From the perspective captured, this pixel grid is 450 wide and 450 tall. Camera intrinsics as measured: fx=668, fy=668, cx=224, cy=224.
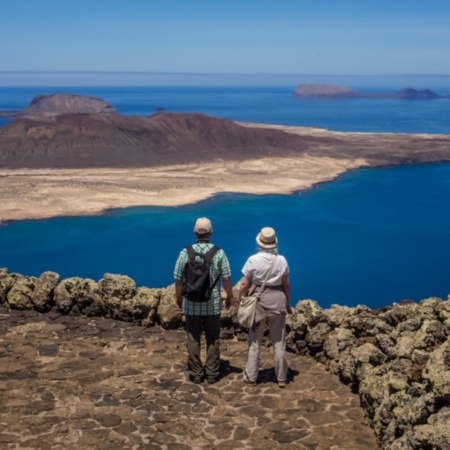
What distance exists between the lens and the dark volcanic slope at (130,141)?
5125 cm

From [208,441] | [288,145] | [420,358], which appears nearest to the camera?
[208,441]

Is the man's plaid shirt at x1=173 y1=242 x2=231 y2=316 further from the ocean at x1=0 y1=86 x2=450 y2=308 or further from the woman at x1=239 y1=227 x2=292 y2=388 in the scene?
the ocean at x1=0 y1=86 x2=450 y2=308

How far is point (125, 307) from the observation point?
29.8 ft

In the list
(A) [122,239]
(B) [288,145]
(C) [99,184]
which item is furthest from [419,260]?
(B) [288,145]

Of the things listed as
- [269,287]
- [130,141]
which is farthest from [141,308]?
[130,141]

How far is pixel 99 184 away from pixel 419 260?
21.7m

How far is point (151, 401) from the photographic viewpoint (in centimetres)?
658

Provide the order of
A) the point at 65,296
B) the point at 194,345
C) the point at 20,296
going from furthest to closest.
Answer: the point at 20,296 < the point at 65,296 < the point at 194,345

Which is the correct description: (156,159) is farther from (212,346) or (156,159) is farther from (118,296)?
(212,346)

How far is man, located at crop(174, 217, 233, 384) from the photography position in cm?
671

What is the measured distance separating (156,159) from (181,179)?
8.11m

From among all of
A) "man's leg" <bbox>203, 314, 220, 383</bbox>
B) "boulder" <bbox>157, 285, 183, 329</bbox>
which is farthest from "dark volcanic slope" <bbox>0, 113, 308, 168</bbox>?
"man's leg" <bbox>203, 314, 220, 383</bbox>

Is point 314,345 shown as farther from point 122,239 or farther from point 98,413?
point 122,239

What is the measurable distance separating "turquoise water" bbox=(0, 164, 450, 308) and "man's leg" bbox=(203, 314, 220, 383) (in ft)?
52.4
